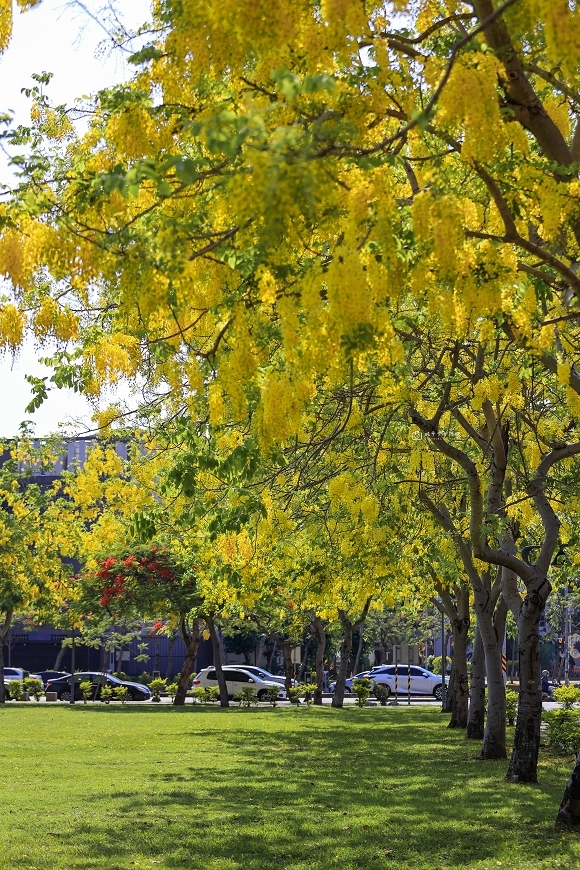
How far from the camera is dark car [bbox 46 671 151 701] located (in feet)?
124

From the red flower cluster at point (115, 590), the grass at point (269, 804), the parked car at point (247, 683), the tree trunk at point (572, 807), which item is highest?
the red flower cluster at point (115, 590)

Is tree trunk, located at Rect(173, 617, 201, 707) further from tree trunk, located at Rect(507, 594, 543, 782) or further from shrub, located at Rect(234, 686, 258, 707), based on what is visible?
tree trunk, located at Rect(507, 594, 543, 782)

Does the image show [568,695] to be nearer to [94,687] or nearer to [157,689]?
[157,689]

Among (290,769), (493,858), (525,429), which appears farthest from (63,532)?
(493,858)

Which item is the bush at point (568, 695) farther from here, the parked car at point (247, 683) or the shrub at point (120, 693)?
the shrub at point (120, 693)

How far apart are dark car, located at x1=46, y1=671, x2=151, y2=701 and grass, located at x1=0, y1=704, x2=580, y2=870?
1779cm

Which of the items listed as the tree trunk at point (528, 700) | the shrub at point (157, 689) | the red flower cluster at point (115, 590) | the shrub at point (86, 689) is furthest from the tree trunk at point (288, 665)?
the tree trunk at point (528, 700)

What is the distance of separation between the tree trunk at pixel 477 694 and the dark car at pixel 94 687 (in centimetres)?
2064

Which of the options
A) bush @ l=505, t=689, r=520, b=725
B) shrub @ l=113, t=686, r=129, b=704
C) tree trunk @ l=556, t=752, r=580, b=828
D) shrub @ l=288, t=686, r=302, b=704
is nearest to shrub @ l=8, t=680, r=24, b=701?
shrub @ l=113, t=686, r=129, b=704

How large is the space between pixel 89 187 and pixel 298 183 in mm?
1813

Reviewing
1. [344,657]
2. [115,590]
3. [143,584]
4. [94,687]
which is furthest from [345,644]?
[94,687]

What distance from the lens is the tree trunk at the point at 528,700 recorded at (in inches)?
479

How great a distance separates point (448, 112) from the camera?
530cm

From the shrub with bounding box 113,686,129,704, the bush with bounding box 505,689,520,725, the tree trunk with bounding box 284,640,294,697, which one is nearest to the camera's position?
the bush with bounding box 505,689,520,725
